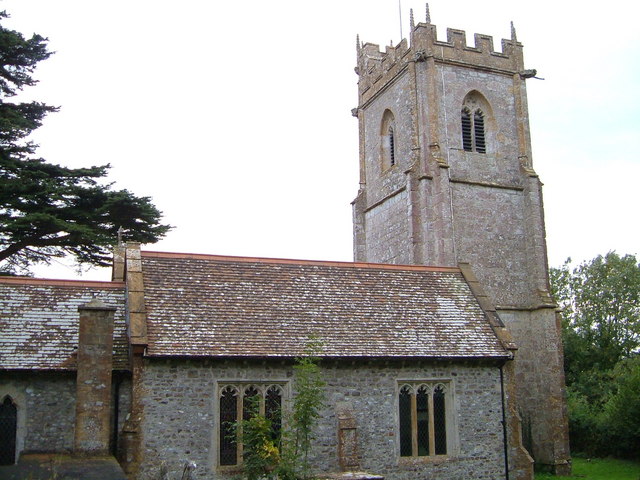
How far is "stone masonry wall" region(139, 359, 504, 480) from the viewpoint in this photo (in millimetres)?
17172

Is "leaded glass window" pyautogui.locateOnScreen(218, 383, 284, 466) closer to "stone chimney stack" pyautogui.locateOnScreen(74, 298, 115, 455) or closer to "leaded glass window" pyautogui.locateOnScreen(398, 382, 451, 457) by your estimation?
"stone chimney stack" pyautogui.locateOnScreen(74, 298, 115, 455)

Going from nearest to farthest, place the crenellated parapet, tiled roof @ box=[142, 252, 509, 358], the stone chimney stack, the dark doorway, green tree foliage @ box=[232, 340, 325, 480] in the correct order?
green tree foliage @ box=[232, 340, 325, 480] → the stone chimney stack → the dark doorway → tiled roof @ box=[142, 252, 509, 358] → the crenellated parapet

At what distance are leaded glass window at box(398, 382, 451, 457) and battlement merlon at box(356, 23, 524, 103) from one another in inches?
626

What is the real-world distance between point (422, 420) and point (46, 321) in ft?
34.0

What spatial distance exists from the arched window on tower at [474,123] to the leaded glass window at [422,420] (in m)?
13.8

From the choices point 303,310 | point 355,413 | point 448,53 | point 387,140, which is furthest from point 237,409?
point 448,53

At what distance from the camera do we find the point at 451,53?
3108 cm

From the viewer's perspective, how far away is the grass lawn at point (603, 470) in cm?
2605

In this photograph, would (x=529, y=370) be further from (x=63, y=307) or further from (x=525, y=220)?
(x=63, y=307)

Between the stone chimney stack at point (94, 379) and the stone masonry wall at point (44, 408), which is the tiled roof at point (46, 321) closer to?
the stone masonry wall at point (44, 408)

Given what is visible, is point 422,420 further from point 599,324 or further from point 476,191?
point 599,324

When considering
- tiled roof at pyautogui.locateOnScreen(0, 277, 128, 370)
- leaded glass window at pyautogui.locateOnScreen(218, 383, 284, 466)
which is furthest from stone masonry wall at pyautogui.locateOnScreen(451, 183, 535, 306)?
tiled roof at pyautogui.locateOnScreen(0, 277, 128, 370)

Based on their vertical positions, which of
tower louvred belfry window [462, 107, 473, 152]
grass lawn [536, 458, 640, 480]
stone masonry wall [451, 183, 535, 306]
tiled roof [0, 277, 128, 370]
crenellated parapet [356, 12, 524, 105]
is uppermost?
crenellated parapet [356, 12, 524, 105]

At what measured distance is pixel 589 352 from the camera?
44.9m
